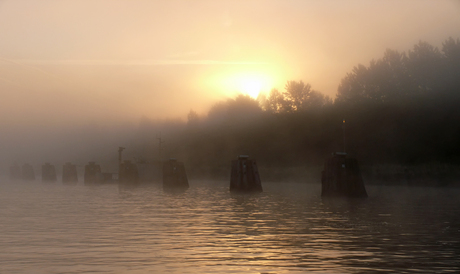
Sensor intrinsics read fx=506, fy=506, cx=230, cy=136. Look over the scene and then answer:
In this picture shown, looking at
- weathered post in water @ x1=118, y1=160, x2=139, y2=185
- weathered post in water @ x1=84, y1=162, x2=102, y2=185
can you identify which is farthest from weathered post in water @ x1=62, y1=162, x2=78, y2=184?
weathered post in water @ x1=118, y1=160, x2=139, y2=185

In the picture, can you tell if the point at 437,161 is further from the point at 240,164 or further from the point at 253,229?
the point at 253,229

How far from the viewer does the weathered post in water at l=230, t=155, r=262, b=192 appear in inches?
1934

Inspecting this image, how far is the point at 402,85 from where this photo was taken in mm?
77938

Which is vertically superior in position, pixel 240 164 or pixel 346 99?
pixel 346 99

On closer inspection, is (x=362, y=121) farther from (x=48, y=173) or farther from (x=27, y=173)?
(x=27, y=173)

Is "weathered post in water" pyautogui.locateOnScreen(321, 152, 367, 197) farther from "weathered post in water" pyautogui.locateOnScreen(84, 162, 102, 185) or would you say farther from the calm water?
"weathered post in water" pyautogui.locateOnScreen(84, 162, 102, 185)

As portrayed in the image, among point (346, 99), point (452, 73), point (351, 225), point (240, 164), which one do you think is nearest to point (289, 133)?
point (346, 99)

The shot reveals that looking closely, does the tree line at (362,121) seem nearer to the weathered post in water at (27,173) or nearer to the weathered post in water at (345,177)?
the weathered post in water at (345,177)

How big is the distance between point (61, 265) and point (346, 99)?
7568 centimetres

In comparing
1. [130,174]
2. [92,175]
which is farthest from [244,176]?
[92,175]

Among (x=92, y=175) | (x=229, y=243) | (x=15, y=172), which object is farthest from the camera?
(x=15, y=172)

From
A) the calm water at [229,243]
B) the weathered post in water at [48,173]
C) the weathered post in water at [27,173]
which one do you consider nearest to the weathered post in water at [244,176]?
the calm water at [229,243]

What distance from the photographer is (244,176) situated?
49.4 metres

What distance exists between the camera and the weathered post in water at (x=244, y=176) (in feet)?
161
